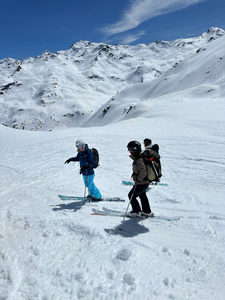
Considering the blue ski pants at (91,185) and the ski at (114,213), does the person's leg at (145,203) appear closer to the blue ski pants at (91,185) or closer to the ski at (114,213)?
the ski at (114,213)

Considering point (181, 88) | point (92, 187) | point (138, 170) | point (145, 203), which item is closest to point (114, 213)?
point (145, 203)

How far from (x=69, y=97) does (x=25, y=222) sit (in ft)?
567

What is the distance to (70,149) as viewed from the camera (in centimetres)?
1495

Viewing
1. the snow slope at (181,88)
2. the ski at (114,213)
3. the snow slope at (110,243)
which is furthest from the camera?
the snow slope at (181,88)

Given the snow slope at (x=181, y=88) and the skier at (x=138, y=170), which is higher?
the snow slope at (x=181, y=88)

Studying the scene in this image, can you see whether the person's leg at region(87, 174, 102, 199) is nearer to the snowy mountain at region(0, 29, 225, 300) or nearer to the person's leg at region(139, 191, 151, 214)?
the snowy mountain at region(0, 29, 225, 300)

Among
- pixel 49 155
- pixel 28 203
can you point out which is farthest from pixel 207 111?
pixel 28 203

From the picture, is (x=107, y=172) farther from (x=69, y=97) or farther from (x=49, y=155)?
(x=69, y=97)

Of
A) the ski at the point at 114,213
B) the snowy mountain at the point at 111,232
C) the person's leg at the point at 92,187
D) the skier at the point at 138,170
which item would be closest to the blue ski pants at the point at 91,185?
the person's leg at the point at 92,187

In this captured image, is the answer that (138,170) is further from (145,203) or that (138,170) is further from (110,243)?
(110,243)

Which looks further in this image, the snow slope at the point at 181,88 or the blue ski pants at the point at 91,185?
the snow slope at the point at 181,88

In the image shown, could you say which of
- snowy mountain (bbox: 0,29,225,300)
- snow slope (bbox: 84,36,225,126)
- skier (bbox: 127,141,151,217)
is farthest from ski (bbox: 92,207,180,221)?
snow slope (bbox: 84,36,225,126)

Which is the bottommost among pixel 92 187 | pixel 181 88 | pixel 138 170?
pixel 92 187

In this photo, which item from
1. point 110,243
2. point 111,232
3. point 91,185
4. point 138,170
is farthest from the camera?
point 91,185
